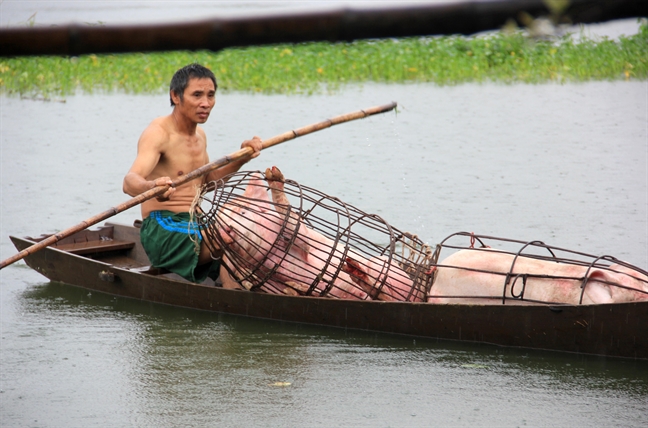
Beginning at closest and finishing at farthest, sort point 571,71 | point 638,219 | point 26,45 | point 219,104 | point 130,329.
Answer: point 26,45
point 130,329
point 638,219
point 219,104
point 571,71

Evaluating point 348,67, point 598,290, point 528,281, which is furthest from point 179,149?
point 348,67

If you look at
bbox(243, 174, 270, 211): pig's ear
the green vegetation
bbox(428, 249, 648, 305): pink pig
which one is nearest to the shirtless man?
bbox(243, 174, 270, 211): pig's ear

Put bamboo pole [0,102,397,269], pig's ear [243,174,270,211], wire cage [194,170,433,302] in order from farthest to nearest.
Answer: pig's ear [243,174,270,211]
wire cage [194,170,433,302]
bamboo pole [0,102,397,269]

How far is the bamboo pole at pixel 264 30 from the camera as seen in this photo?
168 centimetres

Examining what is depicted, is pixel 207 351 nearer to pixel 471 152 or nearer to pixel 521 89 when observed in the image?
pixel 471 152

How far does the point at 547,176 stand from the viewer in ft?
29.7

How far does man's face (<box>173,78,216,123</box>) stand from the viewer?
538 centimetres

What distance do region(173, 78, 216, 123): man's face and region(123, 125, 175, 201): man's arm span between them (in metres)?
0.19

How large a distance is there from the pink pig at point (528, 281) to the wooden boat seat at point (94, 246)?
7.76ft

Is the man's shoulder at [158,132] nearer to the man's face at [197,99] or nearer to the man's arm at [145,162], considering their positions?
the man's arm at [145,162]

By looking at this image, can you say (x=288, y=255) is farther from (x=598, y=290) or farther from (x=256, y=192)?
A: (x=598, y=290)

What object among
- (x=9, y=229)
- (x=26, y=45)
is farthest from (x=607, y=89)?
(x=26, y=45)

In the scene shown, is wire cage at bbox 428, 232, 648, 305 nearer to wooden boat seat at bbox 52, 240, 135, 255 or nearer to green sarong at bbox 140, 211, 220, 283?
green sarong at bbox 140, 211, 220, 283

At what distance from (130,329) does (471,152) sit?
5714 mm
